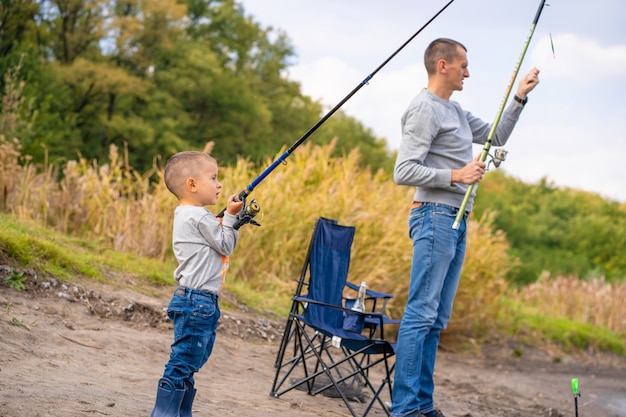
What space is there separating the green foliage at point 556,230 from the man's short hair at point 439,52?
70.3 feet

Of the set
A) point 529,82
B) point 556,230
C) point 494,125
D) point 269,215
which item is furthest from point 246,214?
point 556,230

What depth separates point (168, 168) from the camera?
345 cm

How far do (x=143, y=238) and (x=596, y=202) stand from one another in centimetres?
3353

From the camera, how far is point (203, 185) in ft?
11.3

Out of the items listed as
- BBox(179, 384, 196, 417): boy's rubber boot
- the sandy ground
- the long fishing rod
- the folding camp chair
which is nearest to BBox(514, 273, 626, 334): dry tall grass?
the sandy ground

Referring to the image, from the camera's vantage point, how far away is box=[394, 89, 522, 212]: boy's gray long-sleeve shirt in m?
4.02

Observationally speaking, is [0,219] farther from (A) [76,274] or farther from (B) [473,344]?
(B) [473,344]

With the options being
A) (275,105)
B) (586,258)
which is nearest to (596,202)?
(586,258)

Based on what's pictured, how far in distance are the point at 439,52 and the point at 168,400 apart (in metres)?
2.23

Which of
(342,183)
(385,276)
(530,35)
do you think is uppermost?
(530,35)

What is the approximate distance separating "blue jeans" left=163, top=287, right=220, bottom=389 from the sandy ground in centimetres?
40

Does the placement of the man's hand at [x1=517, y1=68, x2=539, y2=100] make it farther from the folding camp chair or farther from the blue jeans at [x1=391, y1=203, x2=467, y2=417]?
the folding camp chair

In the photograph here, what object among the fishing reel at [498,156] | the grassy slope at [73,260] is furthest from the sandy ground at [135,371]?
the fishing reel at [498,156]

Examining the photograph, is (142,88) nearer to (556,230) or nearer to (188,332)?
(556,230)
